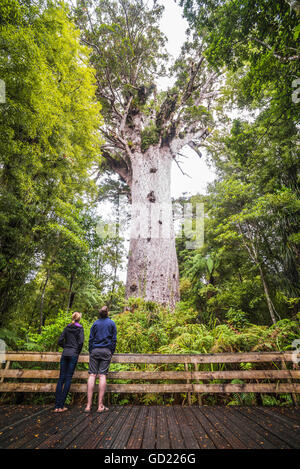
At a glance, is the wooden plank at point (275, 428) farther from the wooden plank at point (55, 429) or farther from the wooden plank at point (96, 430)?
the wooden plank at point (55, 429)

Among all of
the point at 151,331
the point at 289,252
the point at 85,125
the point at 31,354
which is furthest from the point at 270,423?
the point at 85,125

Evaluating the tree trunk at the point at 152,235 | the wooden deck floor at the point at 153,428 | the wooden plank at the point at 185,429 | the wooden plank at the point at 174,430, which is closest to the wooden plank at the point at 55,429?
the wooden deck floor at the point at 153,428

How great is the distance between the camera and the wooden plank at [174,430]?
1916 millimetres

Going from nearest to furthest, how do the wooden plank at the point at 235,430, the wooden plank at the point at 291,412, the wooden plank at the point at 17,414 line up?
the wooden plank at the point at 235,430 < the wooden plank at the point at 17,414 < the wooden plank at the point at 291,412

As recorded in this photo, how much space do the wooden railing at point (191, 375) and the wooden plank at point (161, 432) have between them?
48cm

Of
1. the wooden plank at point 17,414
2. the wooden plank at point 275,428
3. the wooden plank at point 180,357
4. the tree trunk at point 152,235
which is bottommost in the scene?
the wooden plank at point 17,414

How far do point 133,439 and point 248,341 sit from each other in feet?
8.67

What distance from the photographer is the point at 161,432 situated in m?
2.14

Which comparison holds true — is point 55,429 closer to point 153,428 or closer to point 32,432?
point 32,432

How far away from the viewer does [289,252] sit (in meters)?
5.25

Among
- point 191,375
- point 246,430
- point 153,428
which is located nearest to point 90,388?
point 153,428

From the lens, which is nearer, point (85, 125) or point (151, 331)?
point (151, 331)
